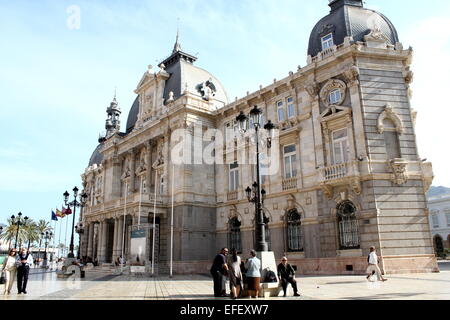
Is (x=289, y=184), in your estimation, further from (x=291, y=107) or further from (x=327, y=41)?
(x=327, y=41)

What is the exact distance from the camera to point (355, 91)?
2416 cm

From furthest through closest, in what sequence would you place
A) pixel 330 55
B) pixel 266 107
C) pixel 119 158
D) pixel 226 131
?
pixel 119 158 < pixel 226 131 < pixel 266 107 < pixel 330 55

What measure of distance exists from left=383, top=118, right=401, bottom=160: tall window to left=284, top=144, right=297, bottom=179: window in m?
6.47

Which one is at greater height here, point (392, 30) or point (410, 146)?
point (392, 30)

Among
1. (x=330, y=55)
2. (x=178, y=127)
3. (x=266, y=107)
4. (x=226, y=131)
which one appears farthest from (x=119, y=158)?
(x=330, y=55)

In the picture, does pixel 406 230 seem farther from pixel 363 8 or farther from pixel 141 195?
pixel 141 195

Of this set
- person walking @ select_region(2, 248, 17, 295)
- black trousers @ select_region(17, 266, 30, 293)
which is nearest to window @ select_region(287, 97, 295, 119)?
black trousers @ select_region(17, 266, 30, 293)

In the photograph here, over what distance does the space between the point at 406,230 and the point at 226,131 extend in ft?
55.2

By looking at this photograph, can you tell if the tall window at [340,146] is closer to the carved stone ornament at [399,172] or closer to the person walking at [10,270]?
the carved stone ornament at [399,172]

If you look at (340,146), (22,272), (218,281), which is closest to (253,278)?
(218,281)

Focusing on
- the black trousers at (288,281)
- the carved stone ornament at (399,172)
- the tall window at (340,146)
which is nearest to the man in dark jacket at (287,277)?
the black trousers at (288,281)

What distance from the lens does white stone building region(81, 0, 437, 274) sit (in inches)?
883

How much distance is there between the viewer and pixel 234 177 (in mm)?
32062

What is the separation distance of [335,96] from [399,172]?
6643 millimetres
